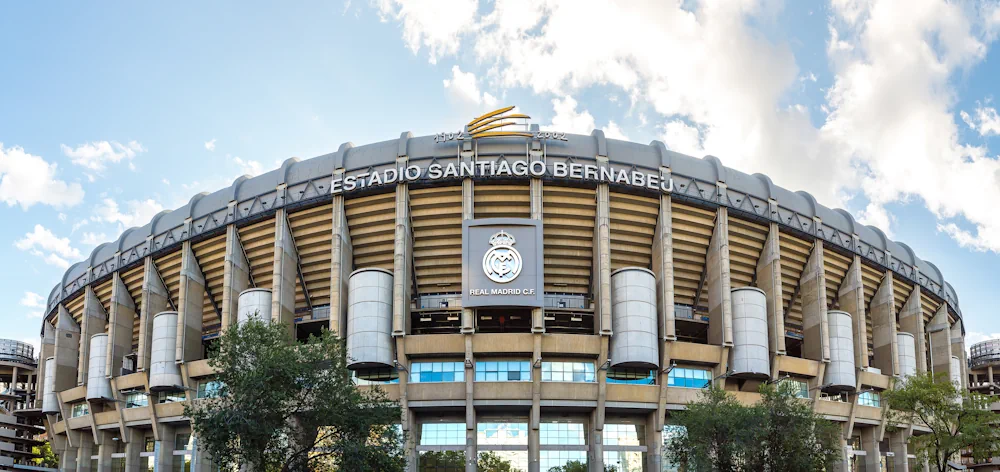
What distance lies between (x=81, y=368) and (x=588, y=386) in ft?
150

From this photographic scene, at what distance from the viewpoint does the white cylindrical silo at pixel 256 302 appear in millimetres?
62812

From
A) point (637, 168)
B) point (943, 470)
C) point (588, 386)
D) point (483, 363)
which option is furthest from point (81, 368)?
point (943, 470)

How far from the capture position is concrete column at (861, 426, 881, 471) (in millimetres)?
69562

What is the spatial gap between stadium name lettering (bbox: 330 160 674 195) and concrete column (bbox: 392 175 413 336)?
113 centimetres

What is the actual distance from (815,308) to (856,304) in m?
5.86

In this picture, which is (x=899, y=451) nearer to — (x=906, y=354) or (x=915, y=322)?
(x=906, y=354)

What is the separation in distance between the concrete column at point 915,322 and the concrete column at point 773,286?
20.1 metres

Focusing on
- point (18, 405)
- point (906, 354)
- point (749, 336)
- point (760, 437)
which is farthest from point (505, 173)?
point (18, 405)

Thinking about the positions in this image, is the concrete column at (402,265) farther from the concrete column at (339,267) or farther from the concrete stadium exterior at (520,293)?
the concrete column at (339,267)

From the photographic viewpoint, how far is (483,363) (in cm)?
5834

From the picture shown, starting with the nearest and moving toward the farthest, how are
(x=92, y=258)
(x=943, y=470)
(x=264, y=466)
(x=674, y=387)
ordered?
(x=264, y=466), (x=943, y=470), (x=674, y=387), (x=92, y=258)

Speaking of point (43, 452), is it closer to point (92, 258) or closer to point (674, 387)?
point (92, 258)

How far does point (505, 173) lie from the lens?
59531 mm

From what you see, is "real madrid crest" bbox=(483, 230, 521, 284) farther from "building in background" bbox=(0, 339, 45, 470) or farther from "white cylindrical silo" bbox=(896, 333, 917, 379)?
"building in background" bbox=(0, 339, 45, 470)
